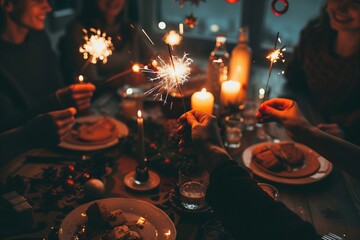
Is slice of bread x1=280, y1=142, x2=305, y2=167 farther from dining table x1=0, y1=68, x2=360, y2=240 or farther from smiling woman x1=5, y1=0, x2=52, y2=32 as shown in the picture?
smiling woman x1=5, y1=0, x2=52, y2=32

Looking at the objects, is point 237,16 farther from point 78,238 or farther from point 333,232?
point 78,238

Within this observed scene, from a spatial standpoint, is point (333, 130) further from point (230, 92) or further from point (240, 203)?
point (240, 203)

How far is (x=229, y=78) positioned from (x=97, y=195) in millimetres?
1226

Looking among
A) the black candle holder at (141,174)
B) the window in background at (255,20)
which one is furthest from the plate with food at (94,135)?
the window in background at (255,20)

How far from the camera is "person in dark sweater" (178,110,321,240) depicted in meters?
0.93

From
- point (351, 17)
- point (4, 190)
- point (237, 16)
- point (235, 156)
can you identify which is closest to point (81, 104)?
point (4, 190)

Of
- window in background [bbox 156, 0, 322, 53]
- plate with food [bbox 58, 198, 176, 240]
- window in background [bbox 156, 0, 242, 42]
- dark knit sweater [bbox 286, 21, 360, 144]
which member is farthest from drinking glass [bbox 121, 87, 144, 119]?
window in background [bbox 156, 0, 242, 42]

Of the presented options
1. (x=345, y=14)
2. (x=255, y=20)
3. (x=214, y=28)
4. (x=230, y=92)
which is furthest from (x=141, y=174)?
(x=214, y=28)

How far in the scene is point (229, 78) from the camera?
222cm

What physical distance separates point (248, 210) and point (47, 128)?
99cm

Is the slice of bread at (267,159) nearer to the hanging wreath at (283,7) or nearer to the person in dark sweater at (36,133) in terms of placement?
the hanging wreath at (283,7)

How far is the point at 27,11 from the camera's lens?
2.11 meters

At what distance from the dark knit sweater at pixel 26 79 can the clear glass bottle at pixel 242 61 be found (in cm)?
105

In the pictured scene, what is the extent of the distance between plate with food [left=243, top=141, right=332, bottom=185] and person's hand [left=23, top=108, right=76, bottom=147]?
33.0 inches
